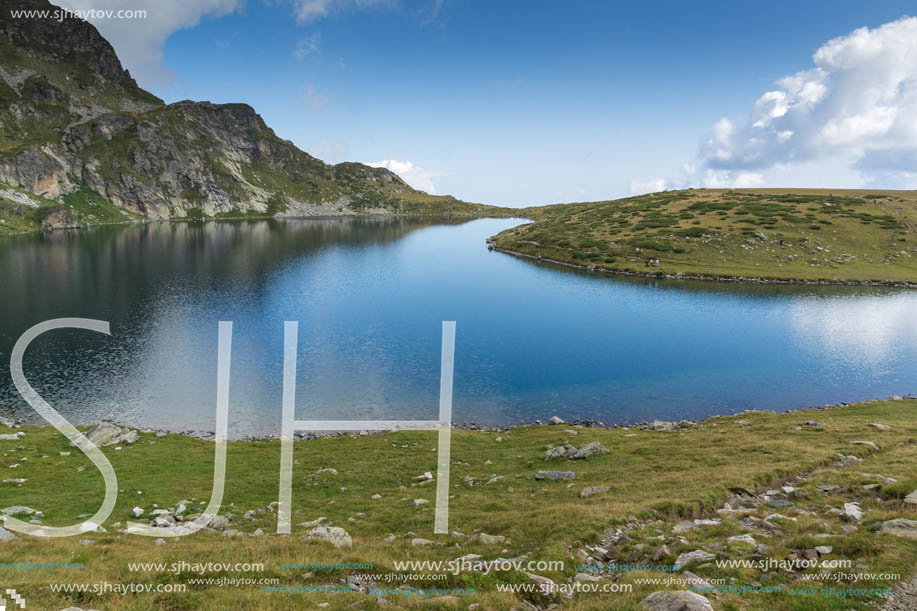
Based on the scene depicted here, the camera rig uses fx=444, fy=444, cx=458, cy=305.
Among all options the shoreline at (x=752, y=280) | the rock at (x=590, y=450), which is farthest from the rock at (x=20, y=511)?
the shoreline at (x=752, y=280)

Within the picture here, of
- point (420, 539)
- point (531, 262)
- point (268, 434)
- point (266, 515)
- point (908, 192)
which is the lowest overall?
point (268, 434)

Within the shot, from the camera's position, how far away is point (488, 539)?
1692 cm

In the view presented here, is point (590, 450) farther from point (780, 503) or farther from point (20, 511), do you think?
point (20, 511)

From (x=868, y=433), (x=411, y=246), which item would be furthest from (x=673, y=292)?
(x=411, y=246)

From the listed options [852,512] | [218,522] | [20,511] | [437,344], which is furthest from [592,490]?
[437,344]

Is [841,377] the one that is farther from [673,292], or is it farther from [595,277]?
[595,277]

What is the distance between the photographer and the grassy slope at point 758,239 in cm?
11319

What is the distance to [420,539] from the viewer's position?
17266 millimetres

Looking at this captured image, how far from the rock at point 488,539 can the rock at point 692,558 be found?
6063mm

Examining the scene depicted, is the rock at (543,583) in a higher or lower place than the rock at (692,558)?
lower

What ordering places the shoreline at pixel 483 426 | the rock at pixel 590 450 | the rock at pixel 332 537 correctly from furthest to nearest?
the shoreline at pixel 483 426 < the rock at pixel 590 450 < the rock at pixel 332 537

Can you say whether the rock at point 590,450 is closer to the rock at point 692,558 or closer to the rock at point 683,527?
the rock at point 683,527

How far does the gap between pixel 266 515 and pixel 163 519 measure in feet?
14.0

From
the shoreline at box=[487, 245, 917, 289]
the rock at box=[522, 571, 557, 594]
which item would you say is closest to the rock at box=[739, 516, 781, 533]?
the rock at box=[522, 571, 557, 594]
